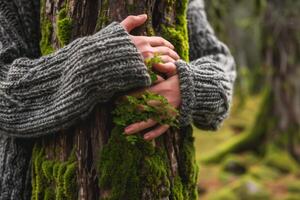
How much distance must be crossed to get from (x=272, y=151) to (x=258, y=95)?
22.9 feet

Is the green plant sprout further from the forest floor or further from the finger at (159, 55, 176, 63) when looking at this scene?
the forest floor

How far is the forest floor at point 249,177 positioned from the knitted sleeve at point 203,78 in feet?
17.2

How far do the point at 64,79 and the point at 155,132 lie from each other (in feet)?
1.26

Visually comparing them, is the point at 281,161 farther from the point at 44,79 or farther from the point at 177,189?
the point at 44,79

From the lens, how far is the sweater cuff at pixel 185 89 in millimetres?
2141

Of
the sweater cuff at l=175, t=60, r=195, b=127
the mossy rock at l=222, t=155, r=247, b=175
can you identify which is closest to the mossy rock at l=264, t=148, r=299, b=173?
the mossy rock at l=222, t=155, r=247, b=175

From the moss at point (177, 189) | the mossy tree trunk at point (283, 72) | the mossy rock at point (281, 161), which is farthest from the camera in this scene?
the mossy rock at point (281, 161)

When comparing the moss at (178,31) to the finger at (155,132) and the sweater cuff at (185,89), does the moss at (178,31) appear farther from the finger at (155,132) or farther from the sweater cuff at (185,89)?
the finger at (155,132)

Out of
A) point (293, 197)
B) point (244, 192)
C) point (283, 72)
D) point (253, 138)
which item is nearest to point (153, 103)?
point (244, 192)

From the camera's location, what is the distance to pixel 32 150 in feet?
7.86

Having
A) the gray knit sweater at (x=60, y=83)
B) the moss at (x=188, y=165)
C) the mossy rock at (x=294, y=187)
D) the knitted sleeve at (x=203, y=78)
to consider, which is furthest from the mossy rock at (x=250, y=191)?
the moss at (x=188, y=165)

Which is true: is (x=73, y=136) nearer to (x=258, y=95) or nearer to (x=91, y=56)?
(x=91, y=56)

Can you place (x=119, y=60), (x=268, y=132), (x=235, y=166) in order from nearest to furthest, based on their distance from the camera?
(x=119, y=60) < (x=235, y=166) < (x=268, y=132)

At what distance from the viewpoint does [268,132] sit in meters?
9.73
